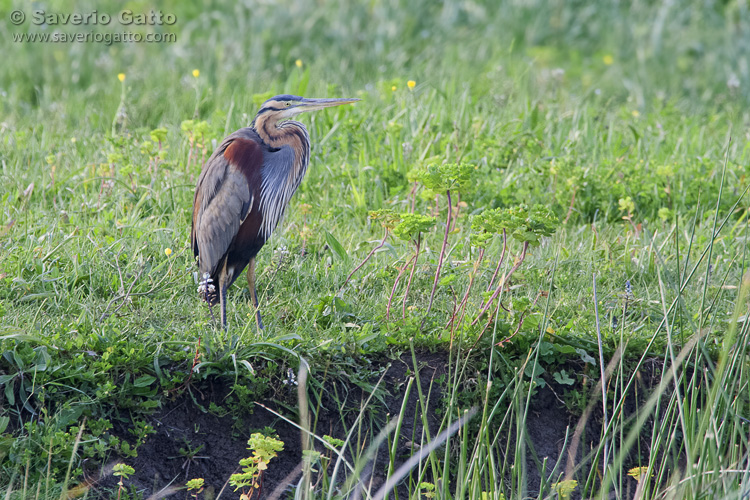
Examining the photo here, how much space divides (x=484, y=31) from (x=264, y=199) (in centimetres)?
449

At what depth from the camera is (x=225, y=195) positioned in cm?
306

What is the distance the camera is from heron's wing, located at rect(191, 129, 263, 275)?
302cm

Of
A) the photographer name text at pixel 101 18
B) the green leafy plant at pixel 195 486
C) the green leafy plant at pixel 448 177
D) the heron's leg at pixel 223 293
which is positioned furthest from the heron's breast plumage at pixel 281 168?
the photographer name text at pixel 101 18

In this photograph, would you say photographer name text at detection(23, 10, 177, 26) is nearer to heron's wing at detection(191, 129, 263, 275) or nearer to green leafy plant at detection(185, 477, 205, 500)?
heron's wing at detection(191, 129, 263, 275)

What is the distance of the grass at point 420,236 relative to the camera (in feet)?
8.06

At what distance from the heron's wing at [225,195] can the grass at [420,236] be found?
261 mm

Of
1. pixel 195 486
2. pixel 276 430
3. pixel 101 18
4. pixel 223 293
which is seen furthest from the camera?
pixel 101 18

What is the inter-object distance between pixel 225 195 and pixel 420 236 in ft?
2.64

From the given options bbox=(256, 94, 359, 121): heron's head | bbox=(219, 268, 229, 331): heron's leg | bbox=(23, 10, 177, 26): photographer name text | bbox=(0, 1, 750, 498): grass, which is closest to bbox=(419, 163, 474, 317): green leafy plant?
bbox=(0, 1, 750, 498): grass

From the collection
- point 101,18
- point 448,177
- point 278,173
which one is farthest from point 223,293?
point 101,18

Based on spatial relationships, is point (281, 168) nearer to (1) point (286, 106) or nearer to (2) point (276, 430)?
(1) point (286, 106)

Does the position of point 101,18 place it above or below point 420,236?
above

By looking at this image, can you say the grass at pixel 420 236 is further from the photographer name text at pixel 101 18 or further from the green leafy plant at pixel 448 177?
the photographer name text at pixel 101 18

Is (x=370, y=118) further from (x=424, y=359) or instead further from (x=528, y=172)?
(x=424, y=359)
